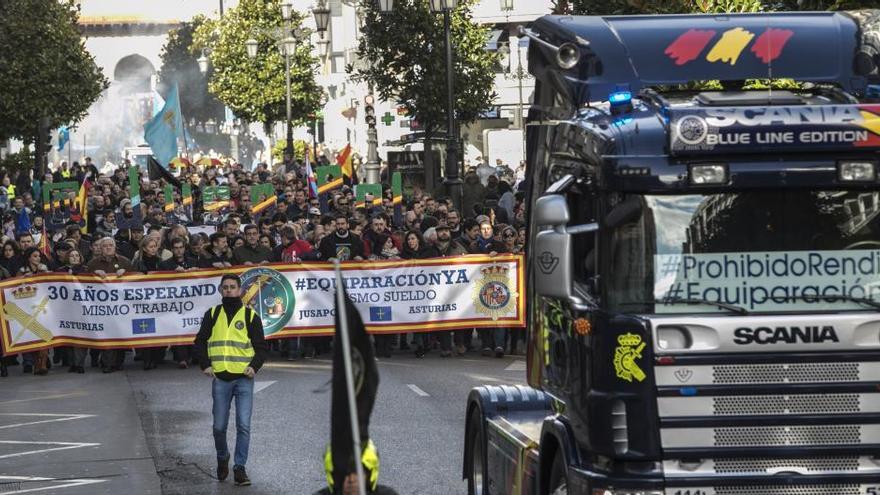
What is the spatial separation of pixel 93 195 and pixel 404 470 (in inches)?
884

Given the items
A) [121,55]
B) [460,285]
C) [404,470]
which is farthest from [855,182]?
[121,55]

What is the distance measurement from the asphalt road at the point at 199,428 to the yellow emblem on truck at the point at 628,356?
16.8 ft

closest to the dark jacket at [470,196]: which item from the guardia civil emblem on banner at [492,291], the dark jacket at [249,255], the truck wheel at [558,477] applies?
the guardia civil emblem on banner at [492,291]

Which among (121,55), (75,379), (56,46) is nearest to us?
(75,379)

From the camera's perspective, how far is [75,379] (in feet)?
76.5

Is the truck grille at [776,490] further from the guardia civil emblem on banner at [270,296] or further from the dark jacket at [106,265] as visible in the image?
the dark jacket at [106,265]

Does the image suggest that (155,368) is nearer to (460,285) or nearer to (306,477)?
(460,285)

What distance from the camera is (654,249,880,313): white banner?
8.98 meters

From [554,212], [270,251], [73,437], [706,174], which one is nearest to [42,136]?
[270,251]

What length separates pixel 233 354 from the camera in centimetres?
1479

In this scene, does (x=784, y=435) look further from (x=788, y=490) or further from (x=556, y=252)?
(x=556, y=252)

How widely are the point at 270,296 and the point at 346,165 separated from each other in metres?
17.7

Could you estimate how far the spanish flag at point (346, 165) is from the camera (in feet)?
135

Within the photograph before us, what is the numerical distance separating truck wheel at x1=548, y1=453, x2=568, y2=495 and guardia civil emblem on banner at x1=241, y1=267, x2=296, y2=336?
47.7 ft
